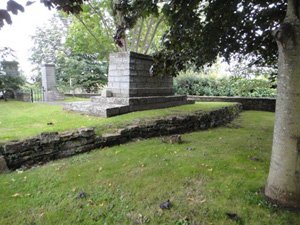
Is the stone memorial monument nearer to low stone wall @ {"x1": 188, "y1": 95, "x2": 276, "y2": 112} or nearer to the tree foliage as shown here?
the tree foliage

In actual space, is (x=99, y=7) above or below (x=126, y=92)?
above

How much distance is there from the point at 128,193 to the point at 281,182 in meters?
1.88

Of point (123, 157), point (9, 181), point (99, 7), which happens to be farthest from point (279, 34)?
point (99, 7)

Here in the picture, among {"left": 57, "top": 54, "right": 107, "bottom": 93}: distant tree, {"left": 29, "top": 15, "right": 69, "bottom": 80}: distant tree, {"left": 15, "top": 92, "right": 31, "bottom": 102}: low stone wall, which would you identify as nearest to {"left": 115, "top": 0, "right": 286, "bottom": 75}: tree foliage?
{"left": 15, "top": 92, "right": 31, "bottom": 102}: low stone wall

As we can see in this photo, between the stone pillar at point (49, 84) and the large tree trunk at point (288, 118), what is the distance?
11766 millimetres

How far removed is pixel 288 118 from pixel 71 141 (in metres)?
3.60

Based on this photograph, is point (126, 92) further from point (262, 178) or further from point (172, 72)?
point (262, 178)

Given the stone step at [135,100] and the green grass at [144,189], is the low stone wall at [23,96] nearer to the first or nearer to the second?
the stone step at [135,100]

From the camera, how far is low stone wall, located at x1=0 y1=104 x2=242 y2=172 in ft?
13.3

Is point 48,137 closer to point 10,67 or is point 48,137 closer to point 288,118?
point 288,118

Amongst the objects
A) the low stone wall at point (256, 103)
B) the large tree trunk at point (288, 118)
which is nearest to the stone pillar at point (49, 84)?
the low stone wall at point (256, 103)

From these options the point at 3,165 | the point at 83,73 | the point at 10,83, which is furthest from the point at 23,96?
the point at 3,165

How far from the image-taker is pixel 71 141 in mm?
4672

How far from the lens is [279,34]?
276cm
